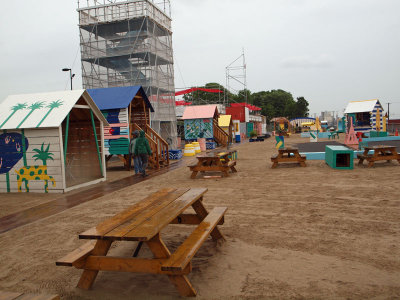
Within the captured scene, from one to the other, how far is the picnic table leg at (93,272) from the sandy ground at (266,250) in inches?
3.4

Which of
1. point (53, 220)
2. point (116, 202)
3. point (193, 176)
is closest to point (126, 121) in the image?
point (193, 176)

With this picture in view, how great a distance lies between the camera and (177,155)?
57.9 ft

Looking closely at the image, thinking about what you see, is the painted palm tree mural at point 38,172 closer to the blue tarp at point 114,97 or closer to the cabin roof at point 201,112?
the blue tarp at point 114,97

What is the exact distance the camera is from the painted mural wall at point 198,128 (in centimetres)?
2642

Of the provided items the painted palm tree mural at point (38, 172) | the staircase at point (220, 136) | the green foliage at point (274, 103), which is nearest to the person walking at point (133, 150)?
the painted palm tree mural at point (38, 172)

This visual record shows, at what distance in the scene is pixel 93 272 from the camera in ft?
10.5

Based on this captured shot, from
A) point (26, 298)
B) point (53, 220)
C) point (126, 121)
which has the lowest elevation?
point (53, 220)

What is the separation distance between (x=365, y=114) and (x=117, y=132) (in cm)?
2434

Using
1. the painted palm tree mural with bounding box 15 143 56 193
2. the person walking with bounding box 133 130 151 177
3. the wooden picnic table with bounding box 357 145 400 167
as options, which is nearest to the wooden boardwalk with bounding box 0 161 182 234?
the painted palm tree mural with bounding box 15 143 56 193

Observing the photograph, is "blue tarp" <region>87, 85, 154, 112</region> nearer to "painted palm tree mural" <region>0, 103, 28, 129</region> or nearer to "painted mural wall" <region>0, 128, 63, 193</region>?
"painted palm tree mural" <region>0, 103, 28, 129</region>

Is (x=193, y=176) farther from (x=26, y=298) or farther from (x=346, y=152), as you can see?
(x=26, y=298)

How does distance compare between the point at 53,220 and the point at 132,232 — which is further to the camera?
the point at 53,220

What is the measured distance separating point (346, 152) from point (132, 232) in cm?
927

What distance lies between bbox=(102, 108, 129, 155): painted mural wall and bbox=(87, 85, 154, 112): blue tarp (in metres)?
0.23
